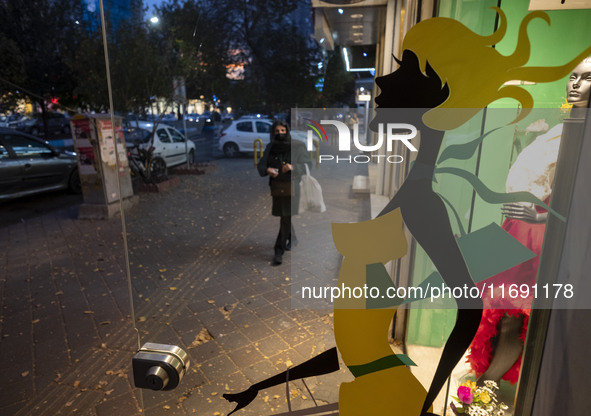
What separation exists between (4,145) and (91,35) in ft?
16.0

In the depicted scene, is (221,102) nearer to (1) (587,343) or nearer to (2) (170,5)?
(2) (170,5)

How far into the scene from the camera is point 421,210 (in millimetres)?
1533

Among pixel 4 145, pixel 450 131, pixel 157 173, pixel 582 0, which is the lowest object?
pixel 157 173

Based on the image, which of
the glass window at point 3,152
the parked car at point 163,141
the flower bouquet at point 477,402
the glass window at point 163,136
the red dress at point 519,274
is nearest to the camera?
the red dress at point 519,274

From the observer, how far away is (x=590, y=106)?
1.22 meters

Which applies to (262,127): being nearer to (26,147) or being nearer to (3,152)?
(26,147)

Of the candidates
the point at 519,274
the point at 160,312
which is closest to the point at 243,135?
the point at 160,312

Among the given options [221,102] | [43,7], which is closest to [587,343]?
[221,102]

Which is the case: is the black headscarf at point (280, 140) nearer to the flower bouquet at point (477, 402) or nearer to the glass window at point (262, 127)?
the flower bouquet at point (477, 402)

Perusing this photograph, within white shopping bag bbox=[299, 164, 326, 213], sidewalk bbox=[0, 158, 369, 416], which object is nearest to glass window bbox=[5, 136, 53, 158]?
sidewalk bbox=[0, 158, 369, 416]

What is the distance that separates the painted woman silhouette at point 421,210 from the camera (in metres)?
1.40

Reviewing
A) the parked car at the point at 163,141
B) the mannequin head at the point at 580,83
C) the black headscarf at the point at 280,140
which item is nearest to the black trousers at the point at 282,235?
the black headscarf at the point at 280,140

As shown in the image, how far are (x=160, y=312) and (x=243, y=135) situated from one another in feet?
39.8

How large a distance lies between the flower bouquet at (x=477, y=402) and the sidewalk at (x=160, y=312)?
718 mm
